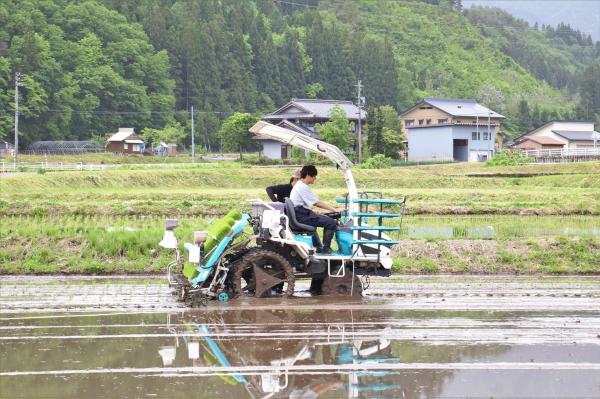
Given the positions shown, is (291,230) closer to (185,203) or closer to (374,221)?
(374,221)

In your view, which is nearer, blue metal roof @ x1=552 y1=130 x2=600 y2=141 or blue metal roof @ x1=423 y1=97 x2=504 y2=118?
blue metal roof @ x1=423 y1=97 x2=504 y2=118

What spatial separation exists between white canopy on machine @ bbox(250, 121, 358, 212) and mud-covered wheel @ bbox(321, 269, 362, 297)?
3.15 ft

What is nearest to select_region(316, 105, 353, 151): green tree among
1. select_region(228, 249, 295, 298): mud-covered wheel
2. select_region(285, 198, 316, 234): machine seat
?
select_region(285, 198, 316, 234): machine seat

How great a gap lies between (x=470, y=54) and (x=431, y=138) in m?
74.1

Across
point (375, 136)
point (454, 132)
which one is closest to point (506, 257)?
point (375, 136)

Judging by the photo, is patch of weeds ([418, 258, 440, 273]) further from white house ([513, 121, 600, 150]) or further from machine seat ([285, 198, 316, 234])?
white house ([513, 121, 600, 150])

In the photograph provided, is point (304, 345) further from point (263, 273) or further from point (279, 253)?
point (279, 253)

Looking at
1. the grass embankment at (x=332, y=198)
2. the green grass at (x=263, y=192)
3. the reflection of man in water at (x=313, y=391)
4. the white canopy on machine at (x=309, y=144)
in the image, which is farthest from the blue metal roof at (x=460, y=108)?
the reflection of man in water at (x=313, y=391)

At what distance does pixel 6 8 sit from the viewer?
299 feet

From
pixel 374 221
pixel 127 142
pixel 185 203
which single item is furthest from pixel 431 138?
pixel 374 221

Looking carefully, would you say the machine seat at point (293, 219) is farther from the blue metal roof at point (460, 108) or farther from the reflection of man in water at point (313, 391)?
the blue metal roof at point (460, 108)

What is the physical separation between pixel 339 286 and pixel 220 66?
9547cm

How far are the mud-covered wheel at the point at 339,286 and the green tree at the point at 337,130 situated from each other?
60.6 metres

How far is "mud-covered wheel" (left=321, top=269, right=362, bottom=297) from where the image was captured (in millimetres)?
12891
